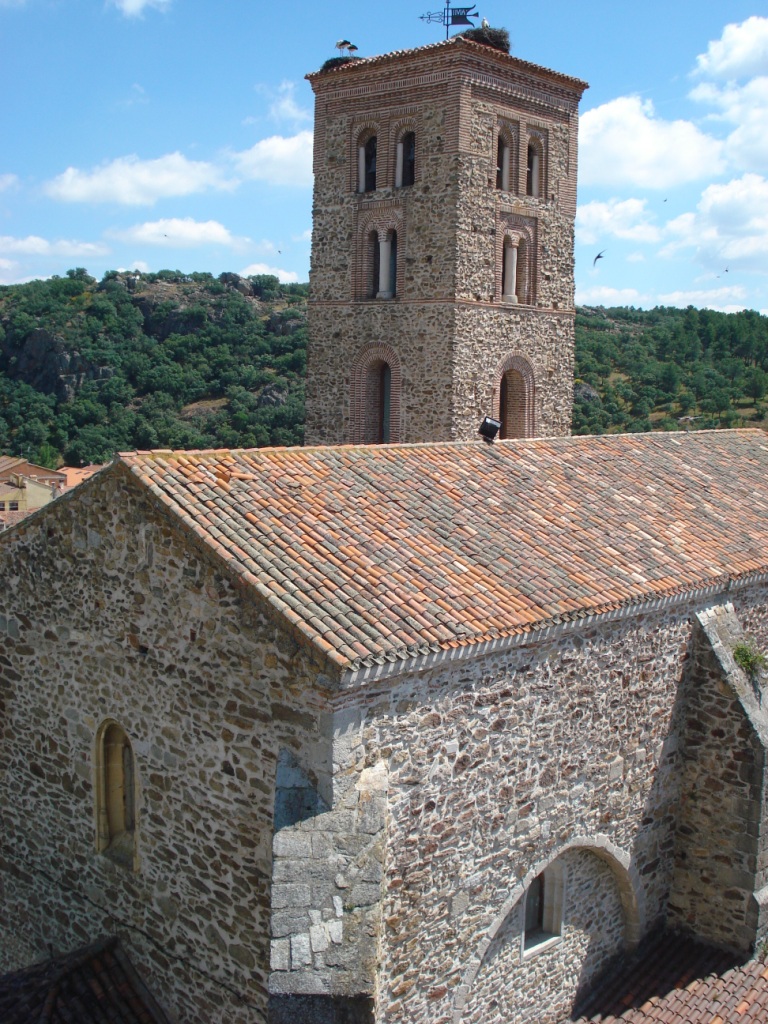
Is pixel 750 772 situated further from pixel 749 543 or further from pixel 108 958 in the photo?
pixel 108 958

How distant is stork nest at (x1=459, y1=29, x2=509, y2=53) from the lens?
14602mm

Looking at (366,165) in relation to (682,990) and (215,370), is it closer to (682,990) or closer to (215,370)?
(682,990)

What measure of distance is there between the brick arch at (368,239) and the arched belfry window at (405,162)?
48cm

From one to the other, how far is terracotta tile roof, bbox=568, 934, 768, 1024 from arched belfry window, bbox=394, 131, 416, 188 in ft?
35.2

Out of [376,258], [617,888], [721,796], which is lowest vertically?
[617,888]

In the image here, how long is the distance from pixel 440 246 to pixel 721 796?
8466mm

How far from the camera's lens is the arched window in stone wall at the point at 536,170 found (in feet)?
48.8

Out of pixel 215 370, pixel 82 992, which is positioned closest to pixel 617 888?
pixel 82 992

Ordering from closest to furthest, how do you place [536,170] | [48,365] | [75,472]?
[536,170], [75,472], [48,365]

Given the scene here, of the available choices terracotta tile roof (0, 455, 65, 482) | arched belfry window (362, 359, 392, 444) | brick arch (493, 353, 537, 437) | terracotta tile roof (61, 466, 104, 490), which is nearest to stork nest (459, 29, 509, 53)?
brick arch (493, 353, 537, 437)

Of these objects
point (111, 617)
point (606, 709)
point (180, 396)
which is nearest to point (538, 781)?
point (606, 709)

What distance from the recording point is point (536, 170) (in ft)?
49.0

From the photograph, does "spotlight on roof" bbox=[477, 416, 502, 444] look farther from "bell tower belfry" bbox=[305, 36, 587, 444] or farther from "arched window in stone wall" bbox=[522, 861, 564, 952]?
"arched window in stone wall" bbox=[522, 861, 564, 952]

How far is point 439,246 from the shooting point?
13.9m
